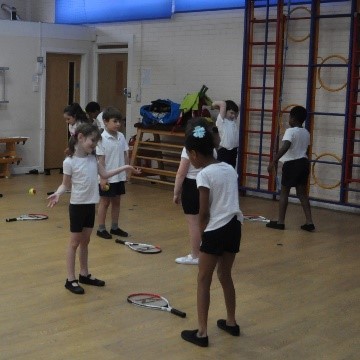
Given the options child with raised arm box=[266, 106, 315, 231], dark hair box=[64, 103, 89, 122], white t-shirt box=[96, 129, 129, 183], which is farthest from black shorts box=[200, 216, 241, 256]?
dark hair box=[64, 103, 89, 122]

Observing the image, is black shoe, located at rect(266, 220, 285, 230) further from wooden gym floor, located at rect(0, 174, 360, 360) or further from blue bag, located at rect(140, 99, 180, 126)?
blue bag, located at rect(140, 99, 180, 126)

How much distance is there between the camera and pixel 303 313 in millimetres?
4707

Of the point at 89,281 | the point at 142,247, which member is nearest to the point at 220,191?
the point at 89,281

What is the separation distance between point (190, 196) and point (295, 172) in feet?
7.75

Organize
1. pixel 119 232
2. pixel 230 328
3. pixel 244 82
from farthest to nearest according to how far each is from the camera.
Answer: pixel 244 82 < pixel 119 232 < pixel 230 328

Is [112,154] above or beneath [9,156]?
above

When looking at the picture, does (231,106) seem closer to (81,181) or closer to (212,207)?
(81,181)

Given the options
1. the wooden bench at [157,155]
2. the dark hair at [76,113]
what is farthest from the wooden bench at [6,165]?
the dark hair at [76,113]

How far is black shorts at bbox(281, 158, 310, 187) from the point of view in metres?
7.45

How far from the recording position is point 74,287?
4953 mm

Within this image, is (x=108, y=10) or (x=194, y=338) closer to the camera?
(x=194, y=338)

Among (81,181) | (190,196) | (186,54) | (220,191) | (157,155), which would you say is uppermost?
(186,54)

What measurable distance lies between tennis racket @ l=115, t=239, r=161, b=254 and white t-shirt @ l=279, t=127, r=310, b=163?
2.04m

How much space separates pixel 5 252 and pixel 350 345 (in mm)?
3333
